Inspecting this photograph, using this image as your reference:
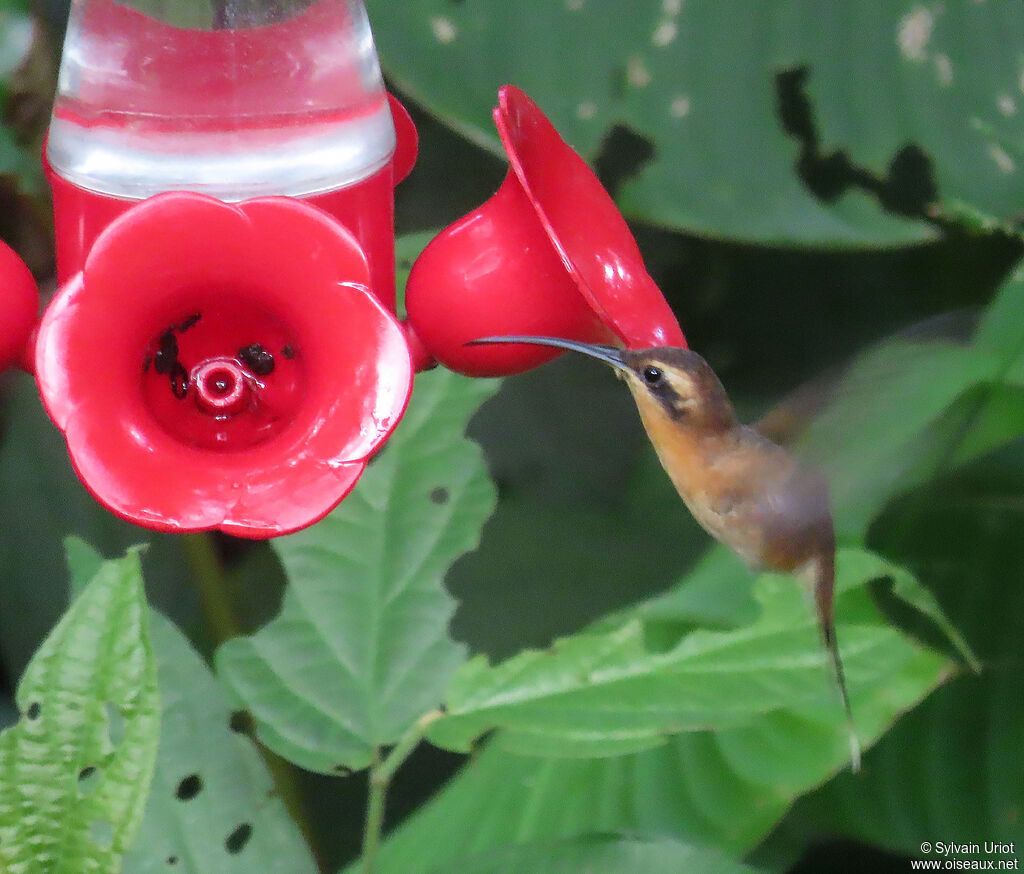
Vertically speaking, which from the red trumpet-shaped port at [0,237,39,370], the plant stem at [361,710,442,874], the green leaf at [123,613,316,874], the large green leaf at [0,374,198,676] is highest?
the red trumpet-shaped port at [0,237,39,370]

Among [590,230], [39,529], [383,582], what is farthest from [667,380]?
[39,529]

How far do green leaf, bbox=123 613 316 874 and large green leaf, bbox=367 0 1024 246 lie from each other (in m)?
0.78

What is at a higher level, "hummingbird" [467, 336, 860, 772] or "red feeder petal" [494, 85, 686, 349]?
"red feeder petal" [494, 85, 686, 349]

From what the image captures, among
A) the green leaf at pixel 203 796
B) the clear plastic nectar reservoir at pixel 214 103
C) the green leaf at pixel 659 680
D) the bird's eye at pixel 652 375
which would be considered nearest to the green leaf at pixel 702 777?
the green leaf at pixel 659 680

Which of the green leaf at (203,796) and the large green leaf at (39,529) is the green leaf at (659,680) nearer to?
the green leaf at (203,796)

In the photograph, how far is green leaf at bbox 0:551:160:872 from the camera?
798 millimetres

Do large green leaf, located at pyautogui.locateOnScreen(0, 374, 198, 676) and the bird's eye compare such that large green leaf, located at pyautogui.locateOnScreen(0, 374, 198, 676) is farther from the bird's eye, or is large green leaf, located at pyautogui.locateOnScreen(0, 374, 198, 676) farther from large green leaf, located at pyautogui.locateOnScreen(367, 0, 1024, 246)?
the bird's eye

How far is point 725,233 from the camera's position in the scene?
139 centimetres

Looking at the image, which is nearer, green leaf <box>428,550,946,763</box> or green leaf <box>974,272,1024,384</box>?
green leaf <box>428,550,946,763</box>

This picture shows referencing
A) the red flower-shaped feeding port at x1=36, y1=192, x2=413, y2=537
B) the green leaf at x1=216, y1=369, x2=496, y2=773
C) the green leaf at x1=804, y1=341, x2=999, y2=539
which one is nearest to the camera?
the red flower-shaped feeding port at x1=36, y1=192, x2=413, y2=537

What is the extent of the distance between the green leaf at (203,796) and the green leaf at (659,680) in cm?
20

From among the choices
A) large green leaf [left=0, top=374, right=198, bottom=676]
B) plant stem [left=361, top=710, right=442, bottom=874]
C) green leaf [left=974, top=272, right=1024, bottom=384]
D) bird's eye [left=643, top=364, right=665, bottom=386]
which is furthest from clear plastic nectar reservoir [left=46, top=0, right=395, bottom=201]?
large green leaf [left=0, top=374, right=198, bottom=676]

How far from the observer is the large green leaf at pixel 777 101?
1368 mm

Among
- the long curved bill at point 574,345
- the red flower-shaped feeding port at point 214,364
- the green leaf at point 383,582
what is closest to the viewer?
the red flower-shaped feeding port at point 214,364
